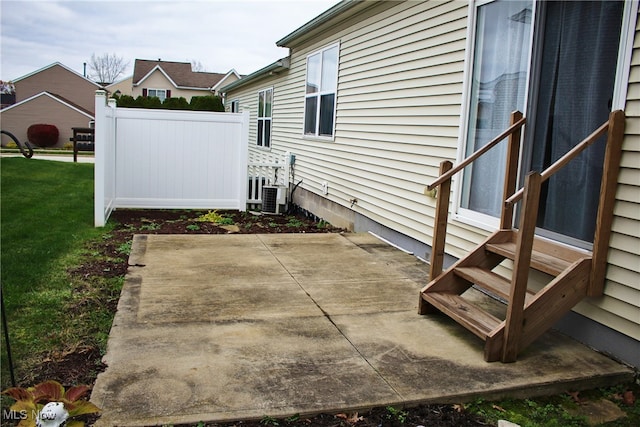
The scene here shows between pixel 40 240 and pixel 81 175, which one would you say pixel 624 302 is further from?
pixel 81 175

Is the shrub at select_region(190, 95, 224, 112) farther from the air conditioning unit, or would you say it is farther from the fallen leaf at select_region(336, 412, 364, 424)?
the fallen leaf at select_region(336, 412, 364, 424)

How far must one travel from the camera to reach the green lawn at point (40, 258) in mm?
3344

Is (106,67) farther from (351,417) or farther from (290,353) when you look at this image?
(351,417)

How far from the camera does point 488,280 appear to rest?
353 cm

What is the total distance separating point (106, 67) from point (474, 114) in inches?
2719

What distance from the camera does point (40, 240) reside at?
5.96 meters

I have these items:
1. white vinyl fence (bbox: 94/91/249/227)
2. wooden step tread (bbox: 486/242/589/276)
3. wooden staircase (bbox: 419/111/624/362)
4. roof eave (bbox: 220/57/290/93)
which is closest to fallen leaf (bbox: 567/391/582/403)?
wooden staircase (bbox: 419/111/624/362)

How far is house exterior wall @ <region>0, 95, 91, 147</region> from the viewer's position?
32625 millimetres

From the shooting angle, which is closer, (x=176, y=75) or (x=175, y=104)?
(x=175, y=104)

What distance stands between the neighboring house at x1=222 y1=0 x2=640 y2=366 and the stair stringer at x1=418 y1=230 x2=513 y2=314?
1.14 feet

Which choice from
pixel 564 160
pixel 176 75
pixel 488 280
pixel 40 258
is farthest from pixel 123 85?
pixel 564 160

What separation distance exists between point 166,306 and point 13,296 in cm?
123

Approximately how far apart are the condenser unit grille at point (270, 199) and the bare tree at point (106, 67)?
207ft

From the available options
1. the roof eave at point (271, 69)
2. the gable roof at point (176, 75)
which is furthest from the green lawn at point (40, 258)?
the gable roof at point (176, 75)
